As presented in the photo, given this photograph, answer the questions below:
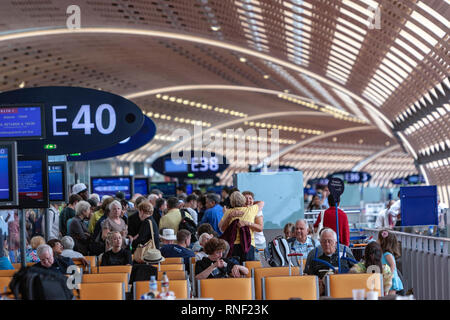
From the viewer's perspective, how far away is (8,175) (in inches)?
378

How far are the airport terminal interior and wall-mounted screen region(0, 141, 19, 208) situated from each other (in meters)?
0.02

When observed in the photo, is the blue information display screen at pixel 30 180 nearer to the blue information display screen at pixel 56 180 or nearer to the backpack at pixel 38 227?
the blue information display screen at pixel 56 180

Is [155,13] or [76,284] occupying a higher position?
[155,13]

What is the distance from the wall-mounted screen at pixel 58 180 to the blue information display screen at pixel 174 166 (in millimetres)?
16713

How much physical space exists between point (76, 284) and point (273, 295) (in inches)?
74.4

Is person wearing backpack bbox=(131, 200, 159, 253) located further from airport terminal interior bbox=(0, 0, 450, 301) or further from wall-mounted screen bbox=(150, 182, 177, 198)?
wall-mounted screen bbox=(150, 182, 177, 198)

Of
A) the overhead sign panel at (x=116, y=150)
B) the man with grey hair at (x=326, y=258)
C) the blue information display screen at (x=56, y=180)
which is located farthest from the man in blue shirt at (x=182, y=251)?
the overhead sign panel at (x=116, y=150)

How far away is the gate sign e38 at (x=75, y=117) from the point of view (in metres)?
13.0

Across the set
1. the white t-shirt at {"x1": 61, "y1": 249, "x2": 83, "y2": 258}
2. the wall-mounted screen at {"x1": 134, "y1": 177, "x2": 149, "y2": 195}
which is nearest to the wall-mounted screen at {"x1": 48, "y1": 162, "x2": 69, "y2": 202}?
the white t-shirt at {"x1": 61, "y1": 249, "x2": 83, "y2": 258}

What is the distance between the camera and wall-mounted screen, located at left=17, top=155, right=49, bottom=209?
1065cm
